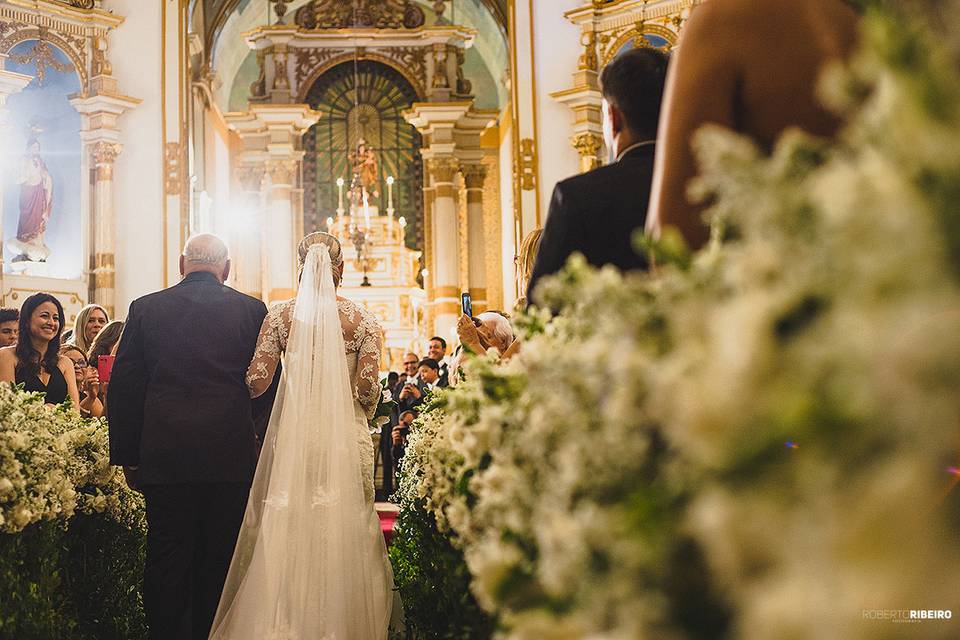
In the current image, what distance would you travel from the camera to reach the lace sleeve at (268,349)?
4.88 meters

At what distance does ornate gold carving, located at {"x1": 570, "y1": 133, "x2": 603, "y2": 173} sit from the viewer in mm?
13438

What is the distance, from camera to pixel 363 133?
2259cm

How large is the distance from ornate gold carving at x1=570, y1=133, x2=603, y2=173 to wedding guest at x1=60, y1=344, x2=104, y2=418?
8.07 meters

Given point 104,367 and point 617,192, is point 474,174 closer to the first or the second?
point 104,367

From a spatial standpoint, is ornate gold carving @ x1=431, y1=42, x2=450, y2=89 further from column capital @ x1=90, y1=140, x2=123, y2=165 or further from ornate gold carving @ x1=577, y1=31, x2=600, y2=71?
column capital @ x1=90, y1=140, x2=123, y2=165

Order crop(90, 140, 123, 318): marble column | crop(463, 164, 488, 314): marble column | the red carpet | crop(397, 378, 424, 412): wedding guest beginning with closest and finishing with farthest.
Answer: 1. the red carpet
2. crop(397, 378, 424, 412): wedding guest
3. crop(90, 140, 123, 318): marble column
4. crop(463, 164, 488, 314): marble column

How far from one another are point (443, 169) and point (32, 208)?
9262 millimetres

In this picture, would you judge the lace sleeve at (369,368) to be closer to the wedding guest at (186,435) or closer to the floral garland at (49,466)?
the wedding guest at (186,435)

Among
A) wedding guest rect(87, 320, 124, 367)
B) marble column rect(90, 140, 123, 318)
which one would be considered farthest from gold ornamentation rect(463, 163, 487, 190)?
wedding guest rect(87, 320, 124, 367)

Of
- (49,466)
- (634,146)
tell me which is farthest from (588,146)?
(634,146)

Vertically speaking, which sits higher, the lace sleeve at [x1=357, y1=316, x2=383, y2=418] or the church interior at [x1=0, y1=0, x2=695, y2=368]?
the church interior at [x1=0, y1=0, x2=695, y2=368]

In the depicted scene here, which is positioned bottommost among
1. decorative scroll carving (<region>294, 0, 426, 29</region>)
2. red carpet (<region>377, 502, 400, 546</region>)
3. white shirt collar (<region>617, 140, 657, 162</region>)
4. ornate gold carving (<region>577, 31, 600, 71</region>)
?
red carpet (<region>377, 502, 400, 546</region>)

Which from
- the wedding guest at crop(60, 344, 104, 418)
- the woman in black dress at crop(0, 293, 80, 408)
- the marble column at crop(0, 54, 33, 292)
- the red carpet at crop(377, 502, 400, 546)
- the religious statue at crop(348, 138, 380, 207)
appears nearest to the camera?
the woman in black dress at crop(0, 293, 80, 408)

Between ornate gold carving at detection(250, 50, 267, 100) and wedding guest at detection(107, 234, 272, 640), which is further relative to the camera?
ornate gold carving at detection(250, 50, 267, 100)
